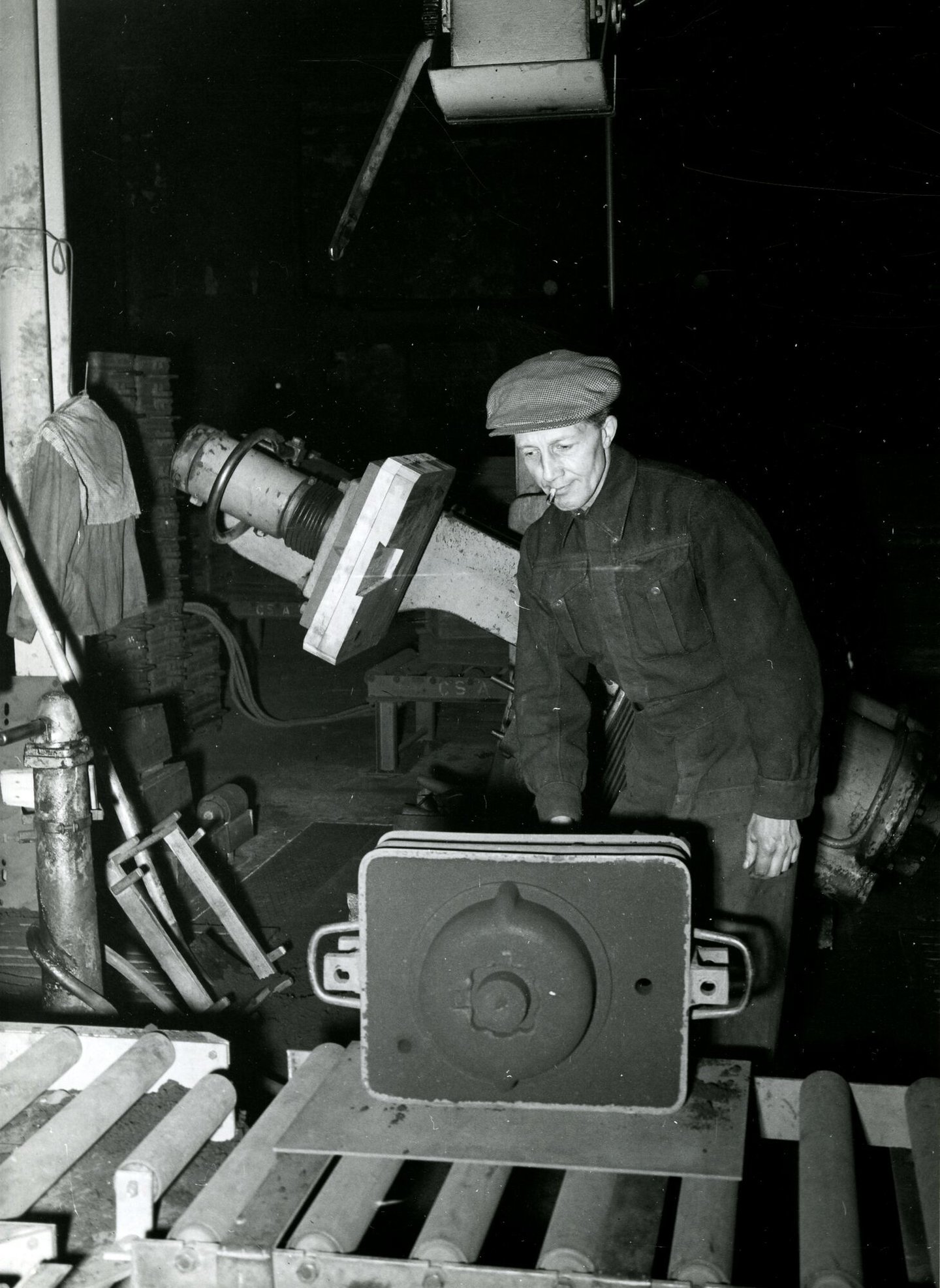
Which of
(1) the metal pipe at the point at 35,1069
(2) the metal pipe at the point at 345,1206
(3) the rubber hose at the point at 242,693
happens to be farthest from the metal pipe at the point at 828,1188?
(3) the rubber hose at the point at 242,693

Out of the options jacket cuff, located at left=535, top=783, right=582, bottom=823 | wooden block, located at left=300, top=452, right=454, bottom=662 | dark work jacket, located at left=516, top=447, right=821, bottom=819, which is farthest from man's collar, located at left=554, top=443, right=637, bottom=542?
wooden block, located at left=300, top=452, right=454, bottom=662

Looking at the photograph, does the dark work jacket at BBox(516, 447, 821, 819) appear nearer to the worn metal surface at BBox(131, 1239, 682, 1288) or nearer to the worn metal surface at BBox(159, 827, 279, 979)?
the worn metal surface at BBox(131, 1239, 682, 1288)

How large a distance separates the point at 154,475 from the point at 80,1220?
329cm

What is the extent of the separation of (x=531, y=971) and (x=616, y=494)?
90cm

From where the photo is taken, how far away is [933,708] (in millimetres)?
4754

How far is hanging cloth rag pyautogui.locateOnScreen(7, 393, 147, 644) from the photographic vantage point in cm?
311

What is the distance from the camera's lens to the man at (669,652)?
181cm

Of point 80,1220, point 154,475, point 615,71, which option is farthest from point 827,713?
point 154,475

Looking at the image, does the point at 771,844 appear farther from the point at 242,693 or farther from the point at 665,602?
the point at 242,693

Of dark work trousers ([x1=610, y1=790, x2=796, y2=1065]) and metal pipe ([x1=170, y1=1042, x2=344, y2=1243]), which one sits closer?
metal pipe ([x1=170, y1=1042, x2=344, y2=1243])

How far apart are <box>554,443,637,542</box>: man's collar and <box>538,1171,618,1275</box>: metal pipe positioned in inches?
41.0

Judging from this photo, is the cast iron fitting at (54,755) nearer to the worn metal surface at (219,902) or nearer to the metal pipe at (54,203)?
the worn metal surface at (219,902)

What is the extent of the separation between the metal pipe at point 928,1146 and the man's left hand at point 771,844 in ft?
1.34

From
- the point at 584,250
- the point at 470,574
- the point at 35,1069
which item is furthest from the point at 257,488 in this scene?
the point at 584,250
